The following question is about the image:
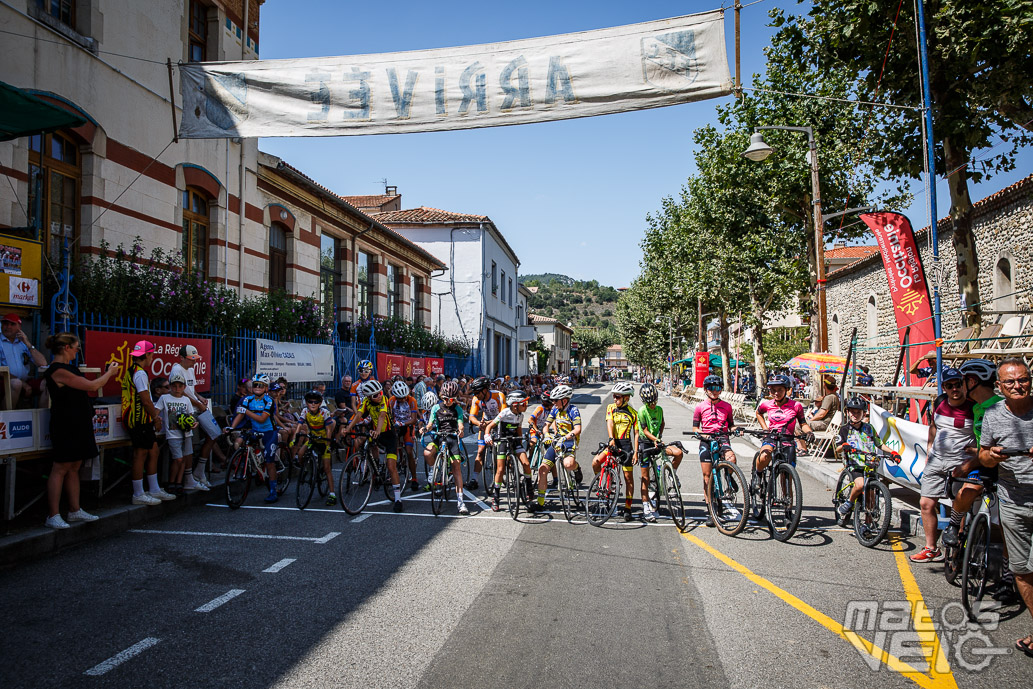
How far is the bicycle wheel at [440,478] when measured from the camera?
26.6 ft

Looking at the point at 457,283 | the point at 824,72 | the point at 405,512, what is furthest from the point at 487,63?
the point at 457,283

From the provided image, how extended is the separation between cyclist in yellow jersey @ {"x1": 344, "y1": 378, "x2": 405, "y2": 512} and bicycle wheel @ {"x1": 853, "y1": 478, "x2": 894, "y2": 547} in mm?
5254

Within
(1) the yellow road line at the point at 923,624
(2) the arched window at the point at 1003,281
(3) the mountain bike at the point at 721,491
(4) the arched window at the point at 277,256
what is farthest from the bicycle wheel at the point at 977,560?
(2) the arched window at the point at 1003,281

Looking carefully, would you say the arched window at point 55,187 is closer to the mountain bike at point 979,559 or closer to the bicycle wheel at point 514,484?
the bicycle wheel at point 514,484

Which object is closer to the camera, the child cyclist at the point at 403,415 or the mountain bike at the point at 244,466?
the mountain bike at the point at 244,466

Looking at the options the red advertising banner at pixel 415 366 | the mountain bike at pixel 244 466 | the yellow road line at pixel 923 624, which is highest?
the red advertising banner at pixel 415 366

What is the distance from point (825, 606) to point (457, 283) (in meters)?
31.3

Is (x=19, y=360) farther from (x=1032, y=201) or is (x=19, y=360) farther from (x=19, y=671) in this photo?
(x=1032, y=201)

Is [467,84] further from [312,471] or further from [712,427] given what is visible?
[312,471]

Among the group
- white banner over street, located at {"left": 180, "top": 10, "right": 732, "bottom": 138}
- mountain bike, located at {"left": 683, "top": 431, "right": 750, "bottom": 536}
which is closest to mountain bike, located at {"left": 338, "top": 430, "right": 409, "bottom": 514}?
mountain bike, located at {"left": 683, "top": 431, "right": 750, "bottom": 536}

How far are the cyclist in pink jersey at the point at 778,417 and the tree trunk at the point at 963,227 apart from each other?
6.58 meters

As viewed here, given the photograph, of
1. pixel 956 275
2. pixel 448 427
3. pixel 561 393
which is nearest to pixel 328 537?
pixel 448 427

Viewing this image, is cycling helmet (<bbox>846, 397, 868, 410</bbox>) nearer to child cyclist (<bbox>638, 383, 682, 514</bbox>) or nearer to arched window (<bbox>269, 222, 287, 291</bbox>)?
child cyclist (<bbox>638, 383, 682, 514</bbox>)

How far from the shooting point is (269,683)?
3.55 metres
